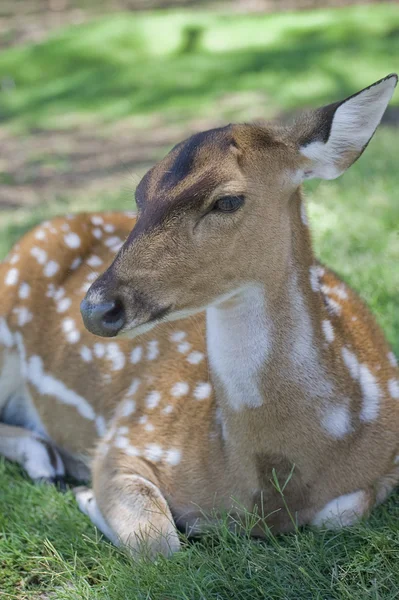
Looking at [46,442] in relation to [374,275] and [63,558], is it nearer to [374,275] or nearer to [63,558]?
[63,558]

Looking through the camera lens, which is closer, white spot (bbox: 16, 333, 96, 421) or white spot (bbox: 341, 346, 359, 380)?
white spot (bbox: 341, 346, 359, 380)

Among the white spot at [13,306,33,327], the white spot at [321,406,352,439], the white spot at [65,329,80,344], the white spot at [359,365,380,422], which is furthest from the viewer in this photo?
the white spot at [13,306,33,327]

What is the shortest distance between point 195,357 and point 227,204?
0.88 m

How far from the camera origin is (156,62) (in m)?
12.7

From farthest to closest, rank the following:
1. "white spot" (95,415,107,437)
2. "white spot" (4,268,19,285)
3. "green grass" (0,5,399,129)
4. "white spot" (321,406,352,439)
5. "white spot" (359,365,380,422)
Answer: "green grass" (0,5,399,129)
"white spot" (4,268,19,285)
"white spot" (95,415,107,437)
"white spot" (359,365,380,422)
"white spot" (321,406,352,439)

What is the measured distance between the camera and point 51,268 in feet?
12.8

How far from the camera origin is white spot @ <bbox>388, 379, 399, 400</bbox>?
295cm

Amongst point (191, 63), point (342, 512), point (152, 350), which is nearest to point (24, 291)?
point (152, 350)

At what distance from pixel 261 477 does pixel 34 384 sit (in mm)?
1430

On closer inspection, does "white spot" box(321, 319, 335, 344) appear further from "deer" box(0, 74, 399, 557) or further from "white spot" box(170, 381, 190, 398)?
"white spot" box(170, 381, 190, 398)

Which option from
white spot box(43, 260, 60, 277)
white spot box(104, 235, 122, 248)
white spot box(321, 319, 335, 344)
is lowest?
white spot box(321, 319, 335, 344)

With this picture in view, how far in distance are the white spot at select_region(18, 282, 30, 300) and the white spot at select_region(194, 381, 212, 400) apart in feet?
3.84

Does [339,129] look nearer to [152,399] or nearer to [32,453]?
[152,399]

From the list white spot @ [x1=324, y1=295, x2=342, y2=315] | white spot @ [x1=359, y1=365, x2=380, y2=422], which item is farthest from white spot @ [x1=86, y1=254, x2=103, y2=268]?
white spot @ [x1=359, y1=365, x2=380, y2=422]
